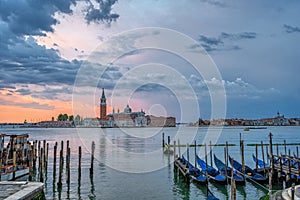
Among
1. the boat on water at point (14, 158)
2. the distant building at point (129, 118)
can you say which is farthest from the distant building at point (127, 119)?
the boat on water at point (14, 158)

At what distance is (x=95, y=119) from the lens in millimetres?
194125

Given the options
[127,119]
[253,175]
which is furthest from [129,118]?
[253,175]

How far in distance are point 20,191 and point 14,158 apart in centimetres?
807

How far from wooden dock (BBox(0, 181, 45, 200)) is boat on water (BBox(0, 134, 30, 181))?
658 centimetres

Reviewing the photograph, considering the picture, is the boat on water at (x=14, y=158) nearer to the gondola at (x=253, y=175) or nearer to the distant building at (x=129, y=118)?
the gondola at (x=253, y=175)

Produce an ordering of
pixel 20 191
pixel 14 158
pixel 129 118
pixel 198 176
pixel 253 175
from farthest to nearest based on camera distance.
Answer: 1. pixel 129 118
2. pixel 253 175
3. pixel 198 176
4. pixel 14 158
5. pixel 20 191

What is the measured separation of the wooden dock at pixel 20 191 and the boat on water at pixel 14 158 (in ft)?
21.6

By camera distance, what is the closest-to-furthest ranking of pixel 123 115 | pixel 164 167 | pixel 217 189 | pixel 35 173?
1. pixel 217 189
2. pixel 35 173
3. pixel 164 167
4. pixel 123 115

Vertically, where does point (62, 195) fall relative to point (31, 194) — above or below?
below

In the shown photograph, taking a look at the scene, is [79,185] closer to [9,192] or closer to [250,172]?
[9,192]

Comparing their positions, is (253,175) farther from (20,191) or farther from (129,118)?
(129,118)

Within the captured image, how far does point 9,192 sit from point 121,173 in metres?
14.3

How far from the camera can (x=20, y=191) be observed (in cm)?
1152

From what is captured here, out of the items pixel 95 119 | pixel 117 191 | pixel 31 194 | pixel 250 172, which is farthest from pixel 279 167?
pixel 95 119
